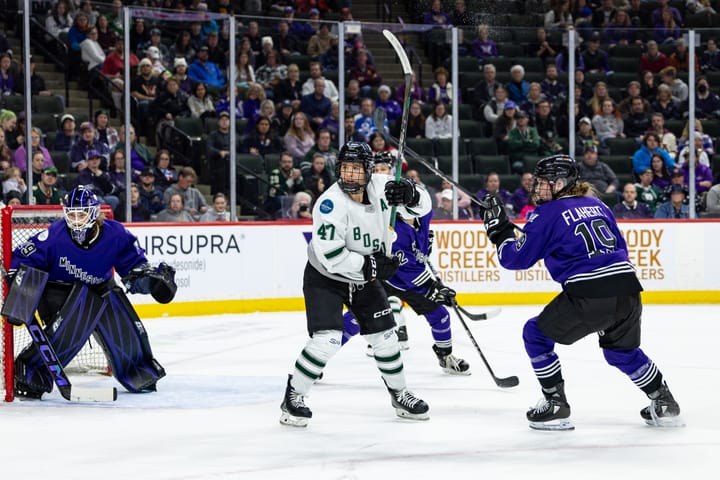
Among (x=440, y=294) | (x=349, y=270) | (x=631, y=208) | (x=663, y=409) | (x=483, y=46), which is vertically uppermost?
(x=483, y=46)

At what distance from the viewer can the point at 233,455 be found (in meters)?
4.20

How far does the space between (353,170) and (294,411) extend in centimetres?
102

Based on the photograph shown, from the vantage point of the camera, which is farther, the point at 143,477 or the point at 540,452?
the point at 540,452

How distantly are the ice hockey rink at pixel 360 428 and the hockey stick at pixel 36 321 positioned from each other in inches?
2.6

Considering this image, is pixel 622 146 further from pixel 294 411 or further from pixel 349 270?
pixel 294 411

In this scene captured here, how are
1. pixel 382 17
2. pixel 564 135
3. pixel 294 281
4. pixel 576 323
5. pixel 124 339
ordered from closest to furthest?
pixel 576 323
pixel 124 339
pixel 294 281
pixel 564 135
pixel 382 17

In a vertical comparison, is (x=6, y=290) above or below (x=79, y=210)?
below

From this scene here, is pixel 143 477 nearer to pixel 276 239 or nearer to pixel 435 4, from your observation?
pixel 276 239

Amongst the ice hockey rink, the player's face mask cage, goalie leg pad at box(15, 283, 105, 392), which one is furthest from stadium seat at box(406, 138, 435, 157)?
goalie leg pad at box(15, 283, 105, 392)

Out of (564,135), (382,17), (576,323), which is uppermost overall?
(382,17)

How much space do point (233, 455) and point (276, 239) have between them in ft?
18.4

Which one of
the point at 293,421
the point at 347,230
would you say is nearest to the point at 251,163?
A: the point at 347,230

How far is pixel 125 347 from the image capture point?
5602 mm

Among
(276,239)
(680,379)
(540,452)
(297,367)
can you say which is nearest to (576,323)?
(540,452)
